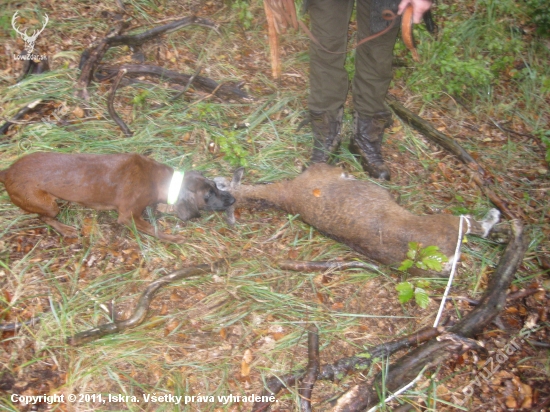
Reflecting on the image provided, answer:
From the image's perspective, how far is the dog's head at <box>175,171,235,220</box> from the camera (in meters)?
4.16

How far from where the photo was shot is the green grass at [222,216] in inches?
133

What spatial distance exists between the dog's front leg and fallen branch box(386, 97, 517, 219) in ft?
9.83

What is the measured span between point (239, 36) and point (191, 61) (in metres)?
0.83

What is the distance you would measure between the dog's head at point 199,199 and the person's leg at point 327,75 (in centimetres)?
117

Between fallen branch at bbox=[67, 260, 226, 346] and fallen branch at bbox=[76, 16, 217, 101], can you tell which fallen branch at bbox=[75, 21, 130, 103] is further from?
fallen branch at bbox=[67, 260, 226, 346]

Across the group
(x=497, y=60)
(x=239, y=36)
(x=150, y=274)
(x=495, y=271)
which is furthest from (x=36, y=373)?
(x=497, y=60)

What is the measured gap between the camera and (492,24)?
5930 millimetres

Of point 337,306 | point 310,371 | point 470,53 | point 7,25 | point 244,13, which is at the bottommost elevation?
point 310,371

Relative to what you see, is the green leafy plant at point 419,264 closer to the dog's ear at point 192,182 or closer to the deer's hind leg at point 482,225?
the deer's hind leg at point 482,225

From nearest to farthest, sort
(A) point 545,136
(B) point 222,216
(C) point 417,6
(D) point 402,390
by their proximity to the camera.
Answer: (D) point 402,390 < (C) point 417,6 < (B) point 222,216 < (A) point 545,136

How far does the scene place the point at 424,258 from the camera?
3.48 meters

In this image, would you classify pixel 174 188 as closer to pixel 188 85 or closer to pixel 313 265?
pixel 313 265

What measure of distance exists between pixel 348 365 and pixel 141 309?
1703 millimetres

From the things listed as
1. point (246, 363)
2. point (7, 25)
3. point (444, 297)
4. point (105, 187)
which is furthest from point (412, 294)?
point (7, 25)
